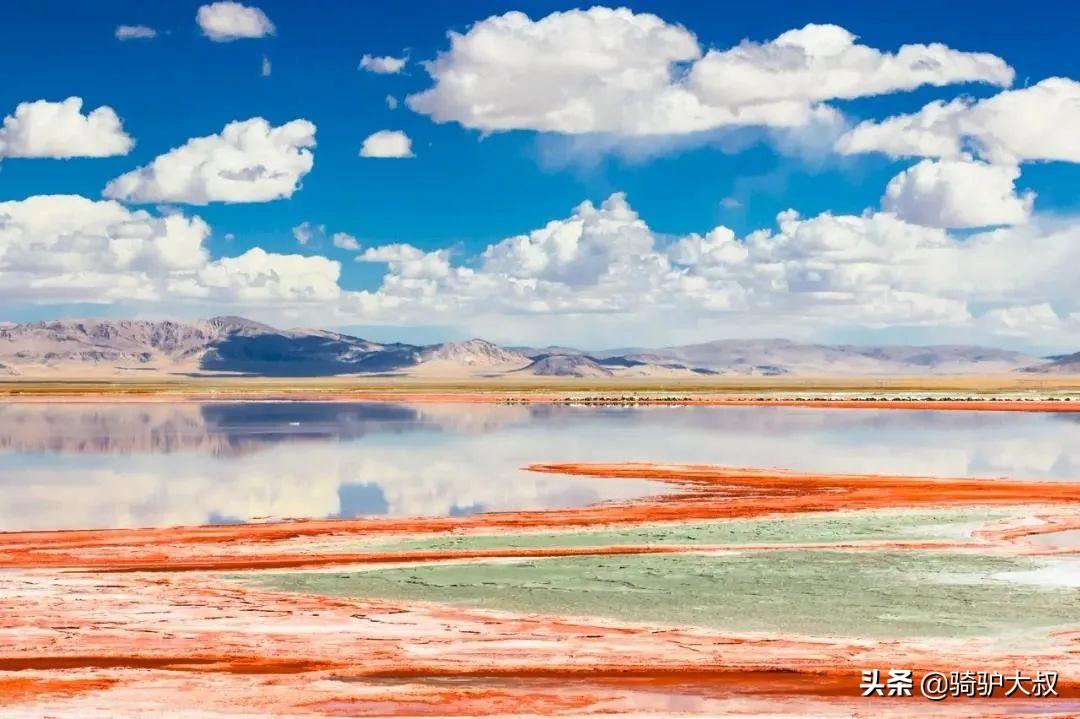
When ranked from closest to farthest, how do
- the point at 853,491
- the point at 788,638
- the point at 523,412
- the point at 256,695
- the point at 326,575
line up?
1. the point at 256,695
2. the point at 788,638
3. the point at 326,575
4. the point at 853,491
5. the point at 523,412

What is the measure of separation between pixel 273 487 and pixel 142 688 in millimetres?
23653

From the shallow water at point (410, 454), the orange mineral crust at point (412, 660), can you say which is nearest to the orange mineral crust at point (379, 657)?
the orange mineral crust at point (412, 660)

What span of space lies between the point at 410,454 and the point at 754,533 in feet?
83.4

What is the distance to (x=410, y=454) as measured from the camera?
1950 inches

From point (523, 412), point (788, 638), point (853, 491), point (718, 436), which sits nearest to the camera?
point (788, 638)

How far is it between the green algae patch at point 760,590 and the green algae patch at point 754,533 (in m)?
2.19

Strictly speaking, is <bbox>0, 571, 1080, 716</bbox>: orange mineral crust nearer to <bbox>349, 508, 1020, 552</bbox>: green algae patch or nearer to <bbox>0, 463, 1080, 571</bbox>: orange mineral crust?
<bbox>0, 463, 1080, 571</bbox>: orange mineral crust

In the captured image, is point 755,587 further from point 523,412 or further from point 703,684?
point 523,412

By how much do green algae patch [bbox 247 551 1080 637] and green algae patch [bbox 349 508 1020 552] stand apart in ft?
7.19

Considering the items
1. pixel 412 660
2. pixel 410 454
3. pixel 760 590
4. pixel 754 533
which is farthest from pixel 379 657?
pixel 410 454

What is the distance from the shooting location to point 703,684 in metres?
13.8

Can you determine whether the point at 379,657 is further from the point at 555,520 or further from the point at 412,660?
the point at 555,520

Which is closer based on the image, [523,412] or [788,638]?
[788,638]

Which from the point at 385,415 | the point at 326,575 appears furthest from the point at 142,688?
the point at 385,415
